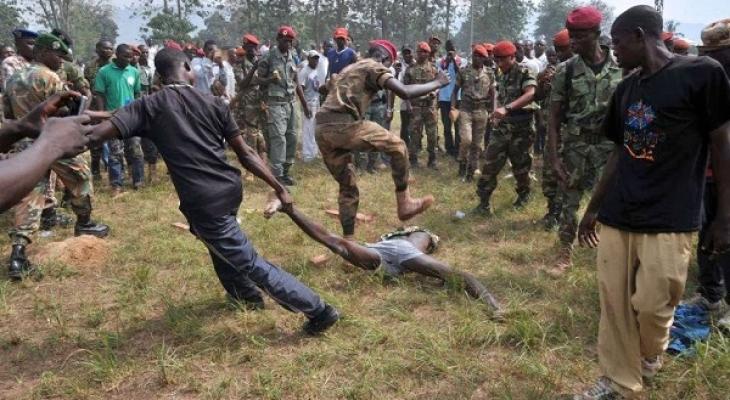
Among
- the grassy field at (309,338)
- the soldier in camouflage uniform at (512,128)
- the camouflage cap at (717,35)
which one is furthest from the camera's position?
the soldier in camouflage uniform at (512,128)

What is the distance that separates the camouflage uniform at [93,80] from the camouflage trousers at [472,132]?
539cm

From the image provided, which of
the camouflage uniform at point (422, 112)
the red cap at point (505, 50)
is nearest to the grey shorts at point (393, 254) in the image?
the red cap at point (505, 50)

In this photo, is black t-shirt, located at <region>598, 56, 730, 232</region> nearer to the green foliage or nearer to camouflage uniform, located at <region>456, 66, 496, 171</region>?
camouflage uniform, located at <region>456, 66, 496, 171</region>

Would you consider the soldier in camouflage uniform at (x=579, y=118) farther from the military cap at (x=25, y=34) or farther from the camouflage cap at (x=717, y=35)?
the military cap at (x=25, y=34)

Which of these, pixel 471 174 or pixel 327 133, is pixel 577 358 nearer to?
pixel 327 133

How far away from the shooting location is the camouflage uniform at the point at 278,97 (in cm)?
778

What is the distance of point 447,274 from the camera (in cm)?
409

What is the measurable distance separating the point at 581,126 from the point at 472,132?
144 inches

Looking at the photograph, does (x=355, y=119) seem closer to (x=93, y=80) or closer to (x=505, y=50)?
(x=505, y=50)

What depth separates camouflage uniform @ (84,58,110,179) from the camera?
310 inches

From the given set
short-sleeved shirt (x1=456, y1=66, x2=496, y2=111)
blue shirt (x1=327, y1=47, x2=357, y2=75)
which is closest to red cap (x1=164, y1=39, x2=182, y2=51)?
blue shirt (x1=327, y1=47, x2=357, y2=75)

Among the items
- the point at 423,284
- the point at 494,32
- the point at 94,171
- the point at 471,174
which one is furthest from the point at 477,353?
the point at 494,32

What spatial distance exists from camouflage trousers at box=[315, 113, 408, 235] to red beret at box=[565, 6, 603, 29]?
5.70ft

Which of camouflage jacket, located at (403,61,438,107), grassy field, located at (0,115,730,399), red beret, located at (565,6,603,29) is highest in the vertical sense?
red beret, located at (565,6,603,29)
